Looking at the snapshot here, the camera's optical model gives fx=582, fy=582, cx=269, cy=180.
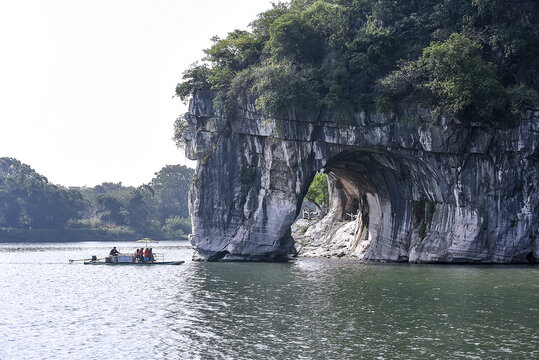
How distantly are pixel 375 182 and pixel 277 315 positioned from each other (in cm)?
2477

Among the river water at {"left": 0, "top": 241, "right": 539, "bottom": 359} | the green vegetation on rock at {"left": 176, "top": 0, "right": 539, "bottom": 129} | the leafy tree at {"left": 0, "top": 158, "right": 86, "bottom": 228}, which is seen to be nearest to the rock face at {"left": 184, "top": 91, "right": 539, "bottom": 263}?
the green vegetation on rock at {"left": 176, "top": 0, "right": 539, "bottom": 129}

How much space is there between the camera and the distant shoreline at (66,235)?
89.9 meters

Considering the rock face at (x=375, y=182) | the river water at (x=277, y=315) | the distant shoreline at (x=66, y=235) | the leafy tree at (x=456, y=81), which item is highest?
the leafy tree at (x=456, y=81)

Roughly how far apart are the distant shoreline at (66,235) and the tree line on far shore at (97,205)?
1.15 meters

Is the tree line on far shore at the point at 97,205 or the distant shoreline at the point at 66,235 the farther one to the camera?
the tree line on far shore at the point at 97,205

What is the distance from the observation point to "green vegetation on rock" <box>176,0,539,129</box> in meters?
34.8

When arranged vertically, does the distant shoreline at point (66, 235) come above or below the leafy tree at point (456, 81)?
below

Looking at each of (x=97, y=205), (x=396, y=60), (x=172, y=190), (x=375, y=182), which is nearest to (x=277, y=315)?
(x=396, y=60)

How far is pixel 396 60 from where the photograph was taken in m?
38.5

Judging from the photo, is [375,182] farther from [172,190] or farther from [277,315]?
[172,190]

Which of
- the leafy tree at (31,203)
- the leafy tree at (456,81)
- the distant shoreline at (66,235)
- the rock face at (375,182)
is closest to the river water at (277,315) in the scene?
the rock face at (375,182)

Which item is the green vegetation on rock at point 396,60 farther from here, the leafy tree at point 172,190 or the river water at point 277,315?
the leafy tree at point 172,190

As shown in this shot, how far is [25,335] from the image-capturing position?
1733cm

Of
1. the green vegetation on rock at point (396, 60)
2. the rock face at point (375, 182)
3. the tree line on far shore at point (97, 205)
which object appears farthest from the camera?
the tree line on far shore at point (97, 205)
